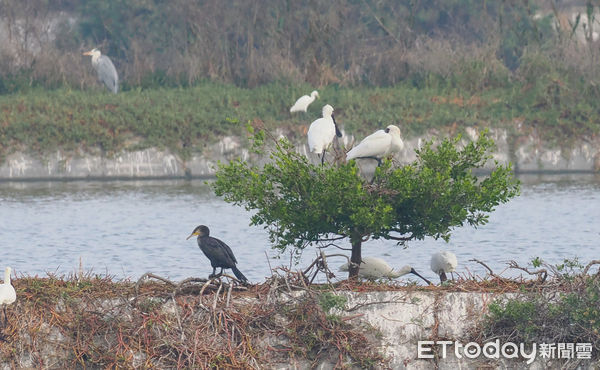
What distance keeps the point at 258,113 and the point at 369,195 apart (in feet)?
68.2

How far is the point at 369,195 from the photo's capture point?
11.2m

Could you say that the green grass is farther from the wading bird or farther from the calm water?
the wading bird

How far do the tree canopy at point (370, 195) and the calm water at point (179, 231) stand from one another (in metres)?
5.22

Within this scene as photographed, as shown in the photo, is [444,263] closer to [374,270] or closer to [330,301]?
[374,270]

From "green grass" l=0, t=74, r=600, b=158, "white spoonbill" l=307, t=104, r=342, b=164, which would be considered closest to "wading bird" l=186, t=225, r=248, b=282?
"white spoonbill" l=307, t=104, r=342, b=164

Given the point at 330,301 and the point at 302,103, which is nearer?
the point at 330,301

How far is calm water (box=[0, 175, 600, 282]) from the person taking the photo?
19.5m

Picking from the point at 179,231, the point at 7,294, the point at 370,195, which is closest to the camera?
the point at 7,294

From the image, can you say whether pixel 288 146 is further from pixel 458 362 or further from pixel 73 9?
pixel 73 9

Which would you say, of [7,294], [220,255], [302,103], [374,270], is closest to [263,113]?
[302,103]

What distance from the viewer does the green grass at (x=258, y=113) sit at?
30.8 metres

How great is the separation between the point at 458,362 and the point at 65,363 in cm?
331

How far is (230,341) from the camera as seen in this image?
33.8ft

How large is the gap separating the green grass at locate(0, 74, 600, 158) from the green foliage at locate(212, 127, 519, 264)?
1855cm
